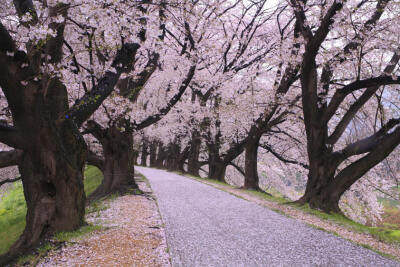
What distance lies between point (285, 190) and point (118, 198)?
860 inches

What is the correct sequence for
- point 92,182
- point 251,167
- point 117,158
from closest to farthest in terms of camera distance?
point 117,158 < point 251,167 < point 92,182

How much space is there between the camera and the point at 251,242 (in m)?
5.71

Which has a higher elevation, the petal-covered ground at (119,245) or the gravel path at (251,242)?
the gravel path at (251,242)

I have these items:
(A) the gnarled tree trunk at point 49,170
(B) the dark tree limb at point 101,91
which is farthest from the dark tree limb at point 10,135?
(B) the dark tree limb at point 101,91

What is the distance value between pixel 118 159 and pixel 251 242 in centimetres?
863

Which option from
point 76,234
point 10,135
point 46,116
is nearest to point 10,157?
point 10,135

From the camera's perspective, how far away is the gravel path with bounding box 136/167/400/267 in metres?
4.82

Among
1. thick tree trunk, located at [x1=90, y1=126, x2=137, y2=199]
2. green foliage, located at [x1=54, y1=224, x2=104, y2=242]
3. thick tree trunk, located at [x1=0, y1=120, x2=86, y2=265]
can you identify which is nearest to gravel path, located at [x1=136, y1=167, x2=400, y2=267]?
green foliage, located at [x1=54, y1=224, x2=104, y2=242]

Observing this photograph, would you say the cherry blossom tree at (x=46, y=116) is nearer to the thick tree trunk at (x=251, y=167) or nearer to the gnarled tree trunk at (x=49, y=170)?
the gnarled tree trunk at (x=49, y=170)

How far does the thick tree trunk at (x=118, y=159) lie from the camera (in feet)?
42.3

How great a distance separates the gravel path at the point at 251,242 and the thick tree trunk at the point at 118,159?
4806 mm

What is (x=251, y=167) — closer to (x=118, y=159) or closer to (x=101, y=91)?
(x=118, y=159)

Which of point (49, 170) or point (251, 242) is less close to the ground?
point (49, 170)

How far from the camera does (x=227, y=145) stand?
79.9ft
